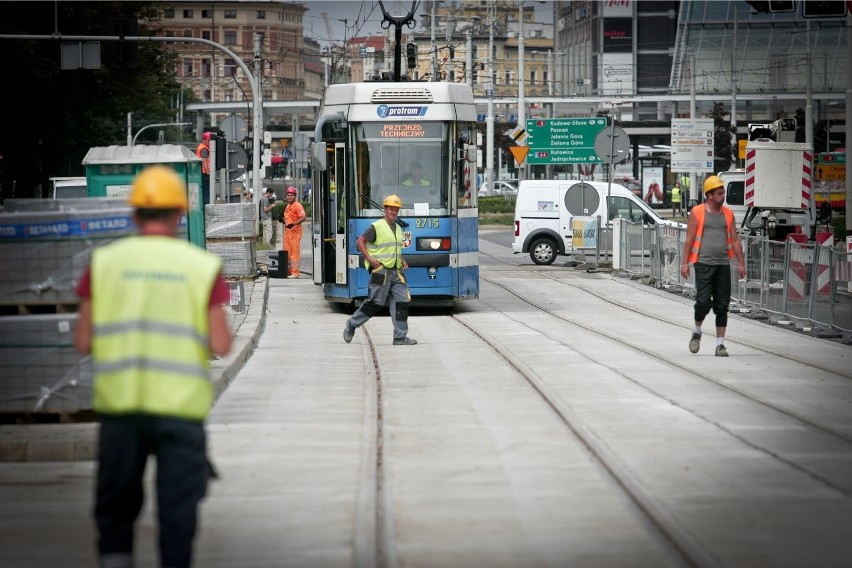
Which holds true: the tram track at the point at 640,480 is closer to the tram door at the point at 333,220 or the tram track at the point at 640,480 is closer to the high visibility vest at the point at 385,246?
the high visibility vest at the point at 385,246

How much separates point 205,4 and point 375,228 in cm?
12948

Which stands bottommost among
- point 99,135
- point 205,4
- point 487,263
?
point 487,263

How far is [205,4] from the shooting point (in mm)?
143000

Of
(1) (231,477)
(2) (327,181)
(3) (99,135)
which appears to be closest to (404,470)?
(1) (231,477)

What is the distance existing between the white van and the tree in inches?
448

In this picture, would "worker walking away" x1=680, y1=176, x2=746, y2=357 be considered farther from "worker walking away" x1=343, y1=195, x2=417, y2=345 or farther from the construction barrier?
the construction barrier

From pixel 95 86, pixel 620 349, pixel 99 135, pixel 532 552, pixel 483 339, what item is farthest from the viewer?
pixel 99 135

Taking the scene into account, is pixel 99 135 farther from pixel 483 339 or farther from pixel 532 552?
pixel 532 552

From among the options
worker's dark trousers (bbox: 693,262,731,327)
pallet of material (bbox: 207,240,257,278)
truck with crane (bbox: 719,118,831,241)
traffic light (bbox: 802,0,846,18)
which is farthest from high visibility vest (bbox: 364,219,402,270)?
truck with crane (bbox: 719,118,831,241)

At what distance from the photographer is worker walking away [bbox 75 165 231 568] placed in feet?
17.9

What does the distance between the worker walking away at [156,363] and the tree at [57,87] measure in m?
33.6

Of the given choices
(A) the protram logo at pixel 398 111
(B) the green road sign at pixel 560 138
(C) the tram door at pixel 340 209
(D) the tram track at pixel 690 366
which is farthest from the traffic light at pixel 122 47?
(B) the green road sign at pixel 560 138

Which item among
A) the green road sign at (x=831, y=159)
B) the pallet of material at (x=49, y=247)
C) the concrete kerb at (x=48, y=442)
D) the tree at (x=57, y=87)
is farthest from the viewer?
the green road sign at (x=831, y=159)

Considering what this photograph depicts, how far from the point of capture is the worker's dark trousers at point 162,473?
5469 millimetres
